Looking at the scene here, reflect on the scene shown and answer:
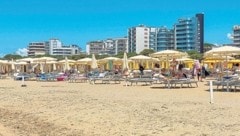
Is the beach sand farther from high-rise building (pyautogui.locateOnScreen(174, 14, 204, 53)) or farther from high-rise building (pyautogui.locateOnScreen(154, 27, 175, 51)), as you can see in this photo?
high-rise building (pyautogui.locateOnScreen(154, 27, 175, 51))

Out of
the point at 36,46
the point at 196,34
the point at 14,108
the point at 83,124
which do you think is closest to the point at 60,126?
the point at 83,124

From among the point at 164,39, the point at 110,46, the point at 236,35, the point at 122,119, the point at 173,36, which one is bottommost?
the point at 122,119

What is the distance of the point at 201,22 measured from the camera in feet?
522

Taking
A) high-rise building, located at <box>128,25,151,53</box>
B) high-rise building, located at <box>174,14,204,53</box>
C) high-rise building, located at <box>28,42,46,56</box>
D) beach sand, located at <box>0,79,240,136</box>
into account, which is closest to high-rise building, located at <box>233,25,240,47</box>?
high-rise building, located at <box>174,14,204,53</box>

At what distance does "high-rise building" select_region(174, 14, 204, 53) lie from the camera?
150 meters

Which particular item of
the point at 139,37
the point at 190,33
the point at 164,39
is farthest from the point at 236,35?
the point at 139,37

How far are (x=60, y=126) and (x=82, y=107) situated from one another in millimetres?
3065

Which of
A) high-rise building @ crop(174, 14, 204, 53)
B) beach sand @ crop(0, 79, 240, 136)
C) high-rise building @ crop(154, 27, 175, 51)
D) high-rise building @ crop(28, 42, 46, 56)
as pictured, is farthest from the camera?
high-rise building @ crop(28, 42, 46, 56)

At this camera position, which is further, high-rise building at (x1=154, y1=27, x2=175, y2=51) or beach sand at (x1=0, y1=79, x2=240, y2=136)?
high-rise building at (x1=154, y1=27, x2=175, y2=51)

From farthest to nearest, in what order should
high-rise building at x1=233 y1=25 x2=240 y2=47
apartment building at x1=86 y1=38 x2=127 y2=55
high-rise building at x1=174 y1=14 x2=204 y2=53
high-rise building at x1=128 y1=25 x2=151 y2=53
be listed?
apartment building at x1=86 y1=38 x2=127 y2=55 < high-rise building at x1=128 y1=25 x2=151 y2=53 < high-rise building at x1=174 y1=14 x2=204 y2=53 < high-rise building at x1=233 y1=25 x2=240 y2=47

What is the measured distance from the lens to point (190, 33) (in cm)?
15088

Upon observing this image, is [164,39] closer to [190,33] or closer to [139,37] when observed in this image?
[139,37]

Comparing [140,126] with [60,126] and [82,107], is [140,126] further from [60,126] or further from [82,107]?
[82,107]

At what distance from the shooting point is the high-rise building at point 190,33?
14975 cm
